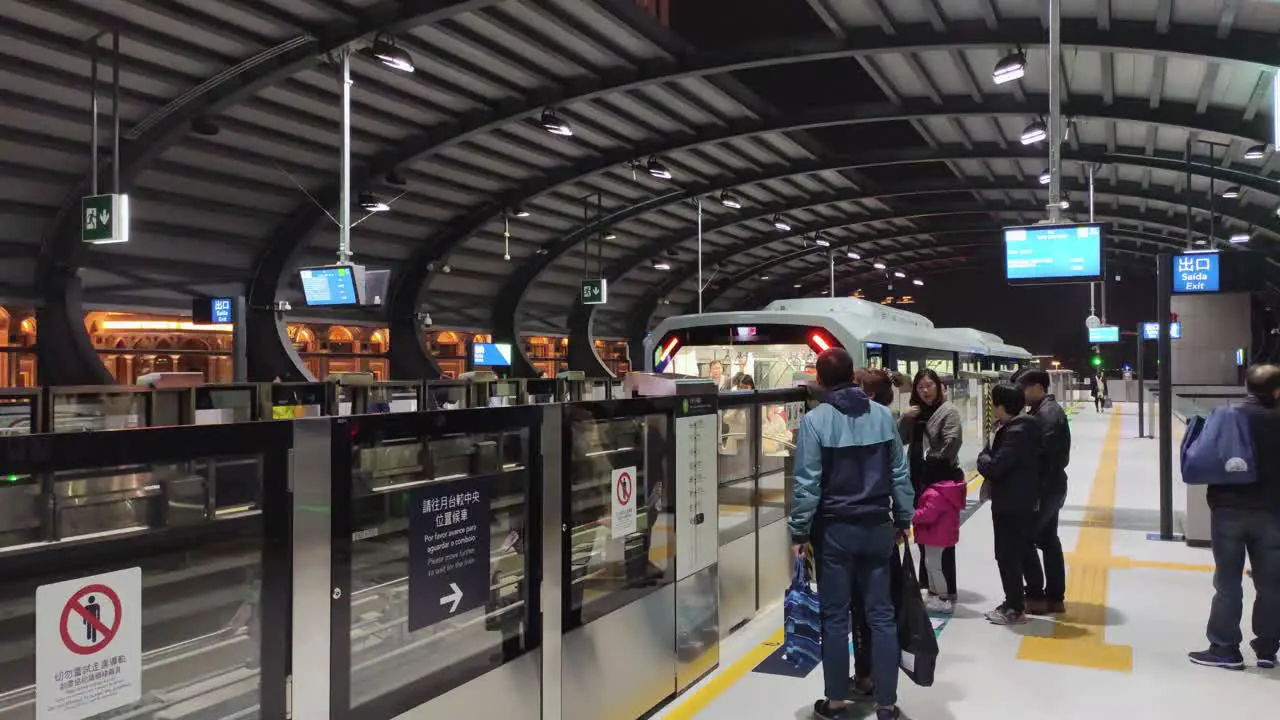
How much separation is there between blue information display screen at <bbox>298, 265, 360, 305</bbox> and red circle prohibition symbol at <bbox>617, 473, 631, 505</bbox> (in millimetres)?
11340

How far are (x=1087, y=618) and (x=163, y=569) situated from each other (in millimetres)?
5495

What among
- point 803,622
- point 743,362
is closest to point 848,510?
point 803,622

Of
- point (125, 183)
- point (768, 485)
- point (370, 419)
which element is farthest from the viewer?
point (125, 183)

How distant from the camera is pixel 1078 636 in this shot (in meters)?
5.50

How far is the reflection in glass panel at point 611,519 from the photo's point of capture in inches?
158

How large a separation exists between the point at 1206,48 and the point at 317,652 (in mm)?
13355

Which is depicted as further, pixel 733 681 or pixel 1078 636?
pixel 1078 636

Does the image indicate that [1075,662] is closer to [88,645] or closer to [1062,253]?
[88,645]

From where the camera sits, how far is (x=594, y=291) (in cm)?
2420

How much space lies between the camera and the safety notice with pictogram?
6.63 feet

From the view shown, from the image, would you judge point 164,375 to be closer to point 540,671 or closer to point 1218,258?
point 540,671

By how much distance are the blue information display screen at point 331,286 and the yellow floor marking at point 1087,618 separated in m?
10.9

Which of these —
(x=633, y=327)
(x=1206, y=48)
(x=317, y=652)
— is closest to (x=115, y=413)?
(x=317, y=652)

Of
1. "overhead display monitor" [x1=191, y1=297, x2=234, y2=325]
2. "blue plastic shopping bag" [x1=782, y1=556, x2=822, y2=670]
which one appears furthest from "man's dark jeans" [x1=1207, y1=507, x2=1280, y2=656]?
"overhead display monitor" [x1=191, y1=297, x2=234, y2=325]
